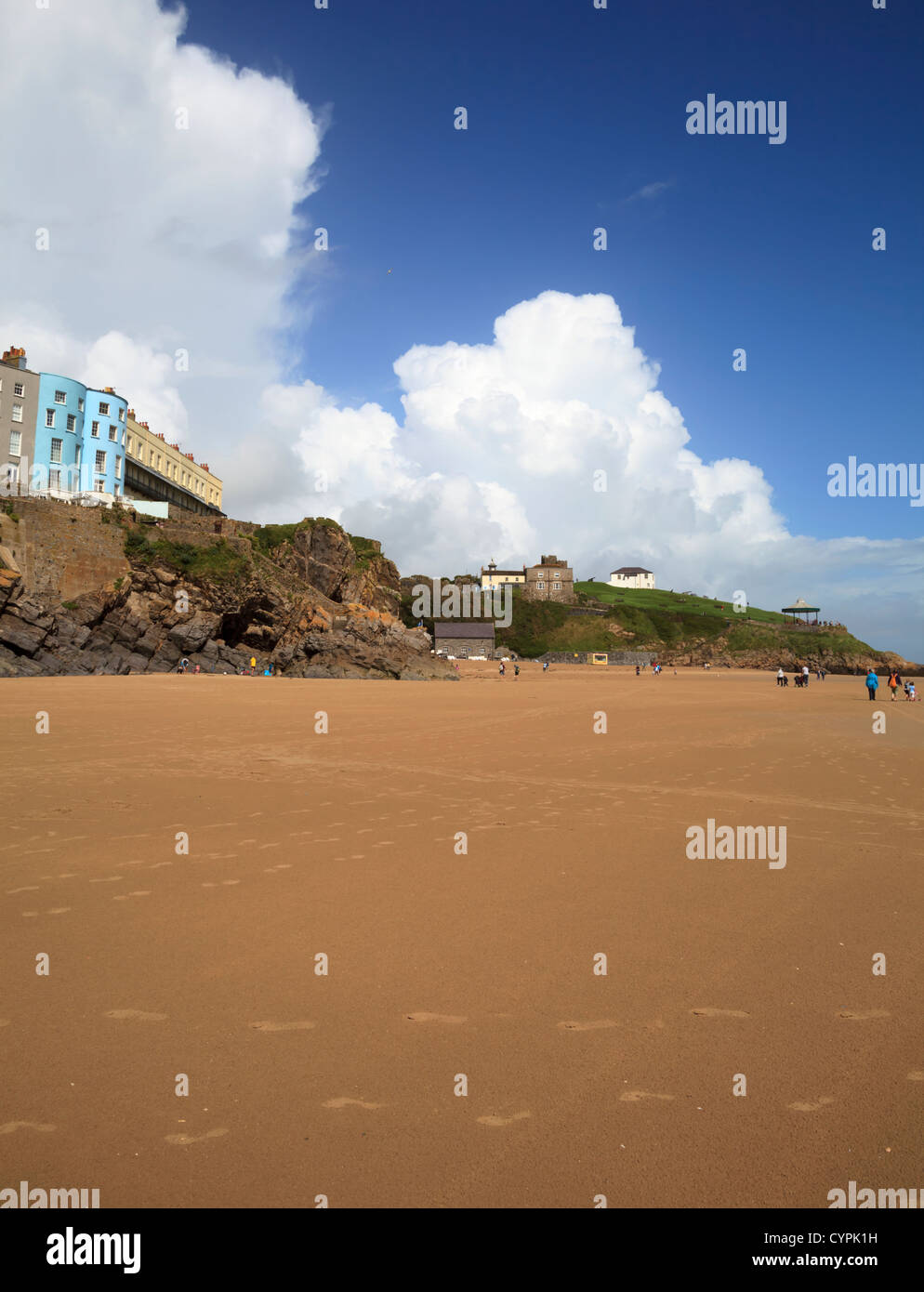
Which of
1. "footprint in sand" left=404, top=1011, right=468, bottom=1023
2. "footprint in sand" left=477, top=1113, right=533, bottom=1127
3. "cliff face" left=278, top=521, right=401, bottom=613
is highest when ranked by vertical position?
"cliff face" left=278, top=521, right=401, bottom=613

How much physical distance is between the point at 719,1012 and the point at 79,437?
68919 mm

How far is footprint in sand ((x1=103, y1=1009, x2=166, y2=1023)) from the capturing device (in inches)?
168

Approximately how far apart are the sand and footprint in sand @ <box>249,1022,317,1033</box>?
0.7 inches

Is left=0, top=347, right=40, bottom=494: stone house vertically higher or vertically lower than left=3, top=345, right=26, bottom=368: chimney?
lower

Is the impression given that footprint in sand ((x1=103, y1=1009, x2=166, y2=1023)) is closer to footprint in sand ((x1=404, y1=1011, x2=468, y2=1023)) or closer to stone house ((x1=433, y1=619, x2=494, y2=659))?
footprint in sand ((x1=404, y1=1011, x2=468, y2=1023))

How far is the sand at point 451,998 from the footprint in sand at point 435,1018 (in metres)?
0.05

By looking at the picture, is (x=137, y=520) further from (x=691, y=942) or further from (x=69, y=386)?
(x=691, y=942)

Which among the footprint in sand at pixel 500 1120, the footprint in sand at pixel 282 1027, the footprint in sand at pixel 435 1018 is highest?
the footprint in sand at pixel 282 1027

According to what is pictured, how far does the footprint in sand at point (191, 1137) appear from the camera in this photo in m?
3.21

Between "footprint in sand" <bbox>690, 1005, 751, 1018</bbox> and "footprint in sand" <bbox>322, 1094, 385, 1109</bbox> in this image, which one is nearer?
"footprint in sand" <bbox>322, 1094, 385, 1109</bbox>

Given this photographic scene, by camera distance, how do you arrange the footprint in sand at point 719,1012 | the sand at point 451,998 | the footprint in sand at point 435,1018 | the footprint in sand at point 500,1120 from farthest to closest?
the footprint in sand at point 719,1012 < the footprint in sand at point 435,1018 < the footprint in sand at point 500,1120 < the sand at point 451,998

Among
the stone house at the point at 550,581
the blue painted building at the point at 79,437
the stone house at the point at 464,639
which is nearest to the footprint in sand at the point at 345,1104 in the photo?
the blue painted building at the point at 79,437

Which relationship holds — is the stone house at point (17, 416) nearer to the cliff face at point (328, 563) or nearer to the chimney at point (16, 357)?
the chimney at point (16, 357)

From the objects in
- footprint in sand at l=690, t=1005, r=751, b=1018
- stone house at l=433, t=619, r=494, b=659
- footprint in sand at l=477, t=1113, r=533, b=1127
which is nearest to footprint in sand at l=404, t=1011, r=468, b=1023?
footprint in sand at l=477, t=1113, r=533, b=1127
